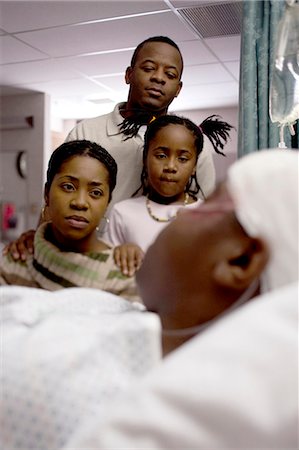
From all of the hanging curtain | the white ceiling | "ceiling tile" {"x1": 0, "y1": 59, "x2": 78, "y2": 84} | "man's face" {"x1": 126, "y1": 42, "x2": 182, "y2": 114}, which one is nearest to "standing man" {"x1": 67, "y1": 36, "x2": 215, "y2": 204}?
"man's face" {"x1": 126, "y1": 42, "x2": 182, "y2": 114}

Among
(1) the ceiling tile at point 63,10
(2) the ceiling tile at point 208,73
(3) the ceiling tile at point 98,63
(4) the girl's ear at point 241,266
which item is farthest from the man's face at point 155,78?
(2) the ceiling tile at point 208,73

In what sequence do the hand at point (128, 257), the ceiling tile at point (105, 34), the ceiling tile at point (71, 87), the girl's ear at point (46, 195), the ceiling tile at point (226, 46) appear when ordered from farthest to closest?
the ceiling tile at point (71, 87) < the ceiling tile at point (226, 46) < the ceiling tile at point (105, 34) < the girl's ear at point (46, 195) < the hand at point (128, 257)

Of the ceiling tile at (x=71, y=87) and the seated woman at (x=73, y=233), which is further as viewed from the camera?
the ceiling tile at (x=71, y=87)

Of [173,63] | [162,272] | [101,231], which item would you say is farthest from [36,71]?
[162,272]

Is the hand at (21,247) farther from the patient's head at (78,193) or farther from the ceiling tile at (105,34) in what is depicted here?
the ceiling tile at (105,34)

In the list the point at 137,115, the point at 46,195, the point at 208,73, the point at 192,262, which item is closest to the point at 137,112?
the point at 137,115

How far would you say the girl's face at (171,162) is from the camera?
782 mm

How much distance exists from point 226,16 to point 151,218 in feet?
6.72

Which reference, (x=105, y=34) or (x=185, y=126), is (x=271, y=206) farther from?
(x=105, y=34)

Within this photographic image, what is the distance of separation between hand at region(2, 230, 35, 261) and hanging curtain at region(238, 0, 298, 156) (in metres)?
0.73

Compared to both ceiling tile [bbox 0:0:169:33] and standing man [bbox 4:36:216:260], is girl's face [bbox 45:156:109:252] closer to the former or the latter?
standing man [bbox 4:36:216:260]

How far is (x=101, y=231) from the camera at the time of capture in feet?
2.60

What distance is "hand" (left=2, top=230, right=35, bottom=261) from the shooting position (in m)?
0.78

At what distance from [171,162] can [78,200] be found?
163 millimetres
